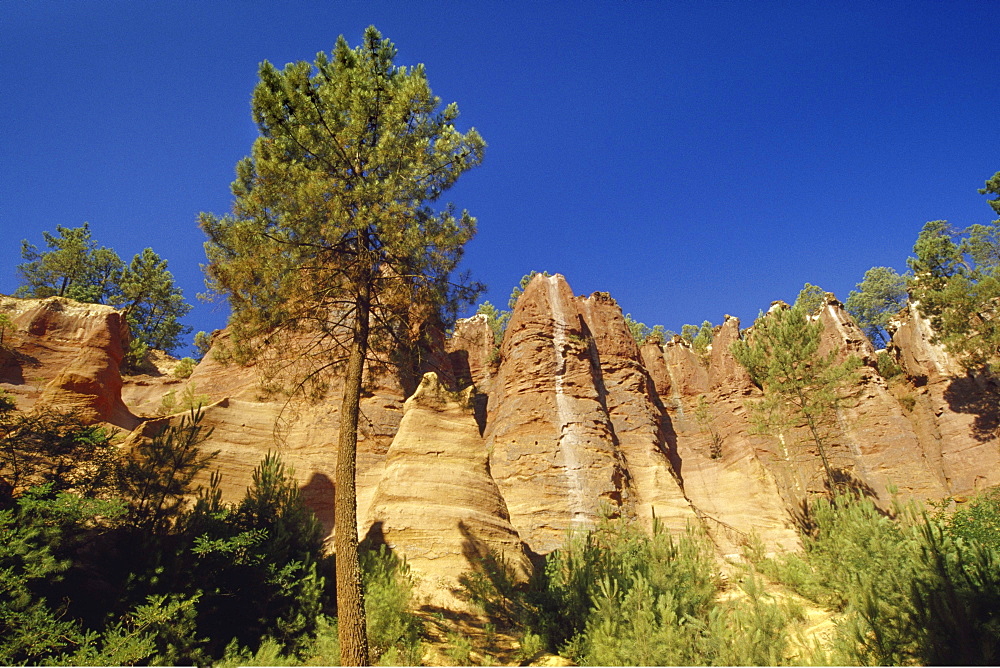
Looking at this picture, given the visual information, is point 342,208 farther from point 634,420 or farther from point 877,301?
point 877,301

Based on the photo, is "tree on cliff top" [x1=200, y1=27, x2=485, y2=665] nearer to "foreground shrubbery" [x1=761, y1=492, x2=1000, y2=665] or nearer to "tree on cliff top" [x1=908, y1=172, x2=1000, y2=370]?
"foreground shrubbery" [x1=761, y1=492, x2=1000, y2=665]

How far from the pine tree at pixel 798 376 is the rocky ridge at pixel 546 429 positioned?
6.24ft

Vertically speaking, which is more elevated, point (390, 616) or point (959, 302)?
point (959, 302)

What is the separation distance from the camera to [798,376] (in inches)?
1025

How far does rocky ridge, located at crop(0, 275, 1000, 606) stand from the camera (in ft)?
53.4

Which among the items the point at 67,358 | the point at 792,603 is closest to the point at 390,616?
the point at 792,603

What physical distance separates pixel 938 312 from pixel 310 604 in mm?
33618

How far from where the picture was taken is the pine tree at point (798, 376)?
2477 cm

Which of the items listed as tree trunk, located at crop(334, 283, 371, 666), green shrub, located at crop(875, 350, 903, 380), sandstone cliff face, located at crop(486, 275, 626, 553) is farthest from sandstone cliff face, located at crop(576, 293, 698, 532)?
green shrub, located at crop(875, 350, 903, 380)

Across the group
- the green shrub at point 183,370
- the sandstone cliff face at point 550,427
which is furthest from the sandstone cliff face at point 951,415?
the green shrub at point 183,370

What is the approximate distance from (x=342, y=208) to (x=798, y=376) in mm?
25390

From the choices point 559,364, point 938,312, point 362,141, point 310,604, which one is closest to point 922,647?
point 310,604

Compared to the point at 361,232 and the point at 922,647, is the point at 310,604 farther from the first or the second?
the point at 922,647

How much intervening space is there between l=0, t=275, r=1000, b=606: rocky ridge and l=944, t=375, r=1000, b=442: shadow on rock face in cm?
7
